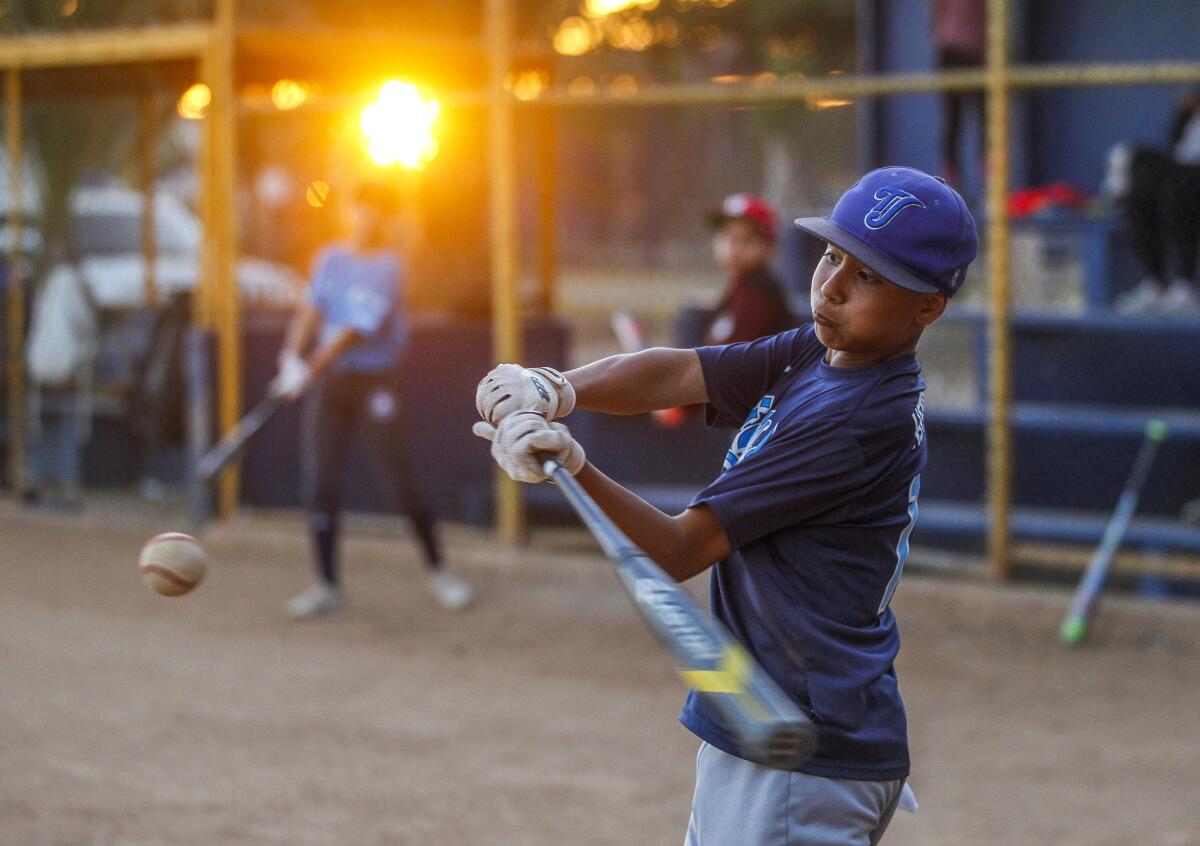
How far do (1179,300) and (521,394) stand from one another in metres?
5.83

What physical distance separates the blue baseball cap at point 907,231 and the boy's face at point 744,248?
161 inches

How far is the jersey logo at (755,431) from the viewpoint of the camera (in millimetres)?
2705

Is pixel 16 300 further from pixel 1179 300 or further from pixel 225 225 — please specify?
pixel 1179 300

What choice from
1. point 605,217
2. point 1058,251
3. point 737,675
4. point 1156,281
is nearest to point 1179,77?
point 1156,281

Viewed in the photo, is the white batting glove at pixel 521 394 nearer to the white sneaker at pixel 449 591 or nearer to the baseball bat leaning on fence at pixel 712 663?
the baseball bat leaning on fence at pixel 712 663

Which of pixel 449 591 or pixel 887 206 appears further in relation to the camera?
pixel 449 591

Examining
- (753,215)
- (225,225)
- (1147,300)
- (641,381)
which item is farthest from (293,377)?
(641,381)

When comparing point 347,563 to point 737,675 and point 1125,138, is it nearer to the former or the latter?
point 1125,138

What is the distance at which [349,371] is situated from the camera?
7.51 metres

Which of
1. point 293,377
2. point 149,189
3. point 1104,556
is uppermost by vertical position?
point 149,189

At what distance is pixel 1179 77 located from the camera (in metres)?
6.78

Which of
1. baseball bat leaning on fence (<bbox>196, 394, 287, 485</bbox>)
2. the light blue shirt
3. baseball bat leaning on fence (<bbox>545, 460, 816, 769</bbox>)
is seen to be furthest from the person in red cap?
baseball bat leaning on fence (<bbox>545, 460, 816, 769</bbox>)

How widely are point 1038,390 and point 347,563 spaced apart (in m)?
3.86

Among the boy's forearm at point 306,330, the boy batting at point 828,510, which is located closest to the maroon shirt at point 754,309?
the boy's forearm at point 306,330
